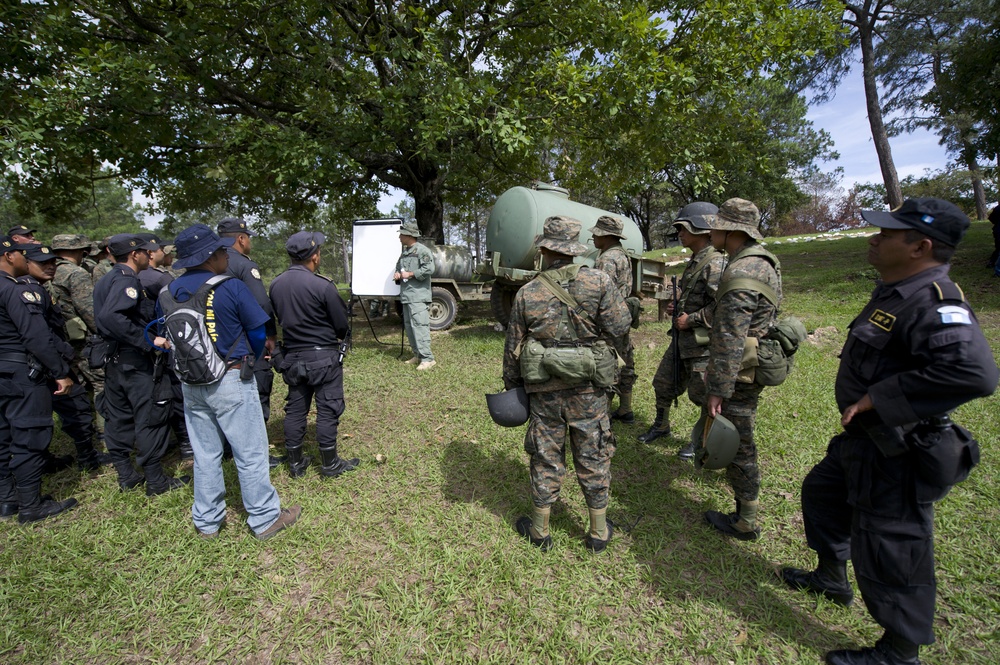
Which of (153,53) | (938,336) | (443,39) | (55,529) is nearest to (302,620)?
(55,529)

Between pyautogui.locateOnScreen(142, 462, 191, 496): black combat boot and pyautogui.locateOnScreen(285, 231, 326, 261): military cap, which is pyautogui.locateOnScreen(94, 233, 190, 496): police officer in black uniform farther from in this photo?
pyautogui.locateOnScreen(285, 231, 326, 261): military cap

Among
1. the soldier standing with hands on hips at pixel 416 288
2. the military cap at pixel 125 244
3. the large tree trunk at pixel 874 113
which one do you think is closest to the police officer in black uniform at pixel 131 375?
the military cap at pixel 125 244

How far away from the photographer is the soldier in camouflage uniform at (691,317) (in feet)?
11.4

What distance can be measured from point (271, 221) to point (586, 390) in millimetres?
11825

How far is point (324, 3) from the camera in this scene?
7734 millimetres

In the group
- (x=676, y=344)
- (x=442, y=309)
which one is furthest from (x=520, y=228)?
(x=676, y=344)

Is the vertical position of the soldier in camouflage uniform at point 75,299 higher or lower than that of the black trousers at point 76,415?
higher

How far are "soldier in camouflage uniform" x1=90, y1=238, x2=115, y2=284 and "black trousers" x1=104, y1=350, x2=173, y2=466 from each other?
8.30ft

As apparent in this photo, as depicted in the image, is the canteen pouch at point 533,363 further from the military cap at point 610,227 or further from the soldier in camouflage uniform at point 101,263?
the soldier in camouflage uniform at point 101,263

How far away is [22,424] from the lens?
3.38 metres

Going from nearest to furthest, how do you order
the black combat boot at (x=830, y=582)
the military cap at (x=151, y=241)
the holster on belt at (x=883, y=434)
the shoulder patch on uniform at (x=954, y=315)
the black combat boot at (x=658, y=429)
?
the shoulder patch on uniform at (x=954, y=315), the holster on belt at (x=883, y=434), the black combat boot at (x=830, y=582), the military cap at (x=151, y=241), the black combat boot at (x=658, y=429)

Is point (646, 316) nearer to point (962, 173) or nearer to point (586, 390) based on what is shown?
point (586, 390)

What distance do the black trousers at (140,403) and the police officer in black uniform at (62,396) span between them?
0.44 m

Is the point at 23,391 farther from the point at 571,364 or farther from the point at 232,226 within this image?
the point at 571,364
